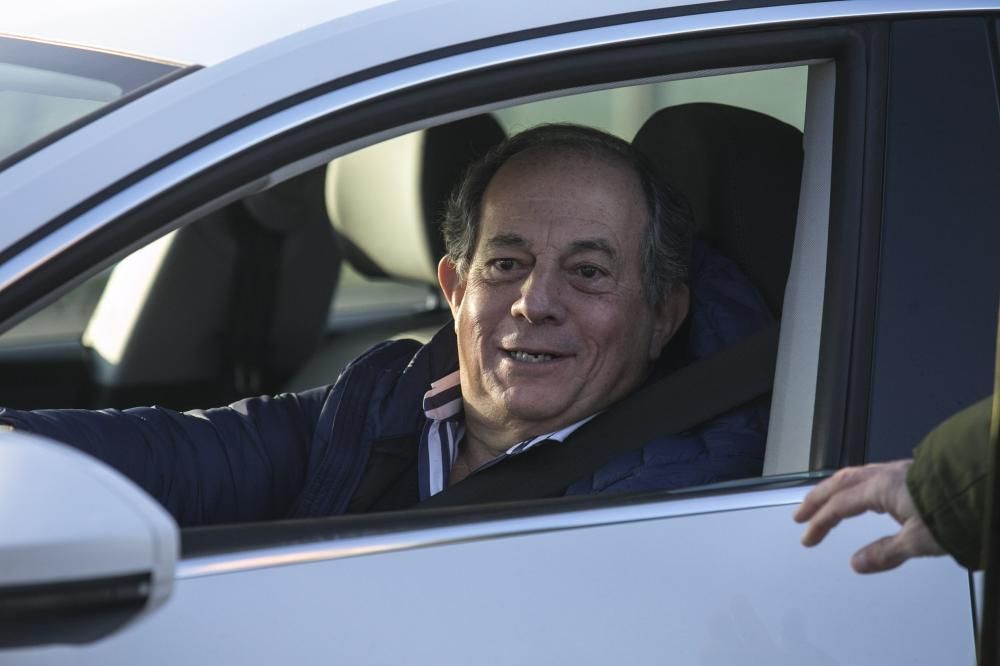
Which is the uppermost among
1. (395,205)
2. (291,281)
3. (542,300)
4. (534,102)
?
(395,205)

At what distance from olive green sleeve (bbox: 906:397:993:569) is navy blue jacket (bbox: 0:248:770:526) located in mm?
923

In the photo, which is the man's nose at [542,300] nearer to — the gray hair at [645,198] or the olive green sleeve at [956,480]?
the gray hair at [645,198]

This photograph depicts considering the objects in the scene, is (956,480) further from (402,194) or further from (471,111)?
(402,194)

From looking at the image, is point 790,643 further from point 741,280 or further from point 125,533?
point 741,280

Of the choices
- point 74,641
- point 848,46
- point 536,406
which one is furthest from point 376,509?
point 74,641

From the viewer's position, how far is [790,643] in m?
1.42

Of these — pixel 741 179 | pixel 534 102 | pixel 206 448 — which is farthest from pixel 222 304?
pixel 534 102

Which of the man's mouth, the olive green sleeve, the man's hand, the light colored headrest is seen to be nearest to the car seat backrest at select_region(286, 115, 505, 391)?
the light colored headrest

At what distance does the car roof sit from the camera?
4.83ft

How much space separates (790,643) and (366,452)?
0.92 m

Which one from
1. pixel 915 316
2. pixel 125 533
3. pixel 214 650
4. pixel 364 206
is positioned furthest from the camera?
pixel 364 206

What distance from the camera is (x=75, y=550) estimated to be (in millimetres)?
1036

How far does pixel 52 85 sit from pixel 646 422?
84cm

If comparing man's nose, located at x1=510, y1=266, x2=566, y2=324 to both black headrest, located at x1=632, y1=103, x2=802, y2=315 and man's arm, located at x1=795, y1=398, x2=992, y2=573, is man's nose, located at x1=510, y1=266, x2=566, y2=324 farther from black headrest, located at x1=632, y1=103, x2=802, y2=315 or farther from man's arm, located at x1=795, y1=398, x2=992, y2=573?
man's arm, located at x1=795, y1=398, x2=992, y2=573
